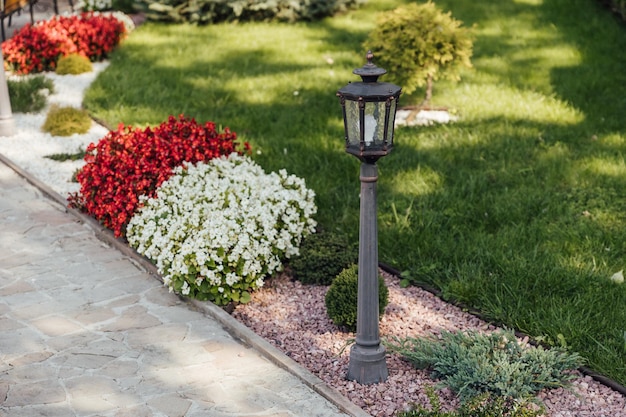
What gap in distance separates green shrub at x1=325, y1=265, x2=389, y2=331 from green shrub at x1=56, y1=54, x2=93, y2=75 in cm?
763

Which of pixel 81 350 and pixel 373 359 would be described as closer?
pixel 373 359

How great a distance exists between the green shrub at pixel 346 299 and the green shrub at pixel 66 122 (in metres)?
5.18

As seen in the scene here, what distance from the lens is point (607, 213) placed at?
25.4ft

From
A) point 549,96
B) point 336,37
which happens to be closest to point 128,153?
point 549,96

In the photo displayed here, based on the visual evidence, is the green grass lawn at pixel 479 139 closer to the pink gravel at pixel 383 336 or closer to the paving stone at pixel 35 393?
the pink gravel at pixel 383 336

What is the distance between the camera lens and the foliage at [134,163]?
743 centimetres

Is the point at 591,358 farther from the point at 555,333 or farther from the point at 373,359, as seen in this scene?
the point at 373,359

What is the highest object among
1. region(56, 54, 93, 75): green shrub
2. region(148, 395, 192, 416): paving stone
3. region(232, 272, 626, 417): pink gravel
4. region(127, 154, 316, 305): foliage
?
region(56, 54, 93, 75): green shrub

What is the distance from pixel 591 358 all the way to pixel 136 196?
3.79m

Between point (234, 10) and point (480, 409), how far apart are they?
36.6 ft

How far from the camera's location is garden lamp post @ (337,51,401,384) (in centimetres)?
498

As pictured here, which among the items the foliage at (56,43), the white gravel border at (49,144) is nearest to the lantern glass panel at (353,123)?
the white gravel border at (49,144)

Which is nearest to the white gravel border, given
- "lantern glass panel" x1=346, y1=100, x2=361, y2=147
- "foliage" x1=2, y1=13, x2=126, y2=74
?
"foliage" x1=2, y1=13, x2=126, y2=74

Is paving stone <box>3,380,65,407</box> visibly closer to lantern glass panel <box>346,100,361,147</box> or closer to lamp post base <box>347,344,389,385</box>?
lamp post base <box>347,344,389,385</box>
